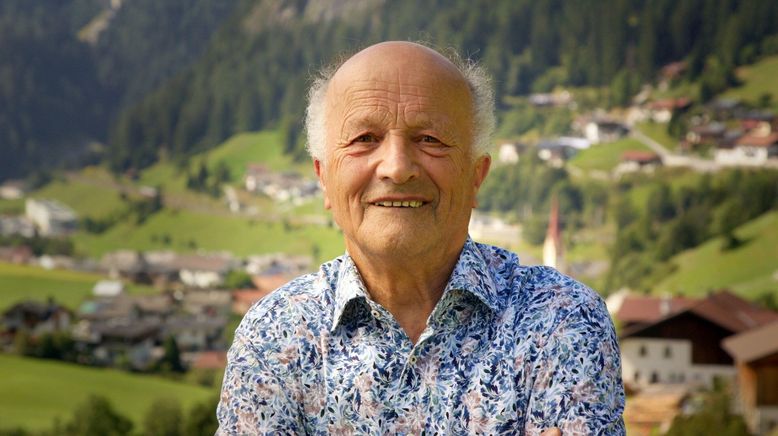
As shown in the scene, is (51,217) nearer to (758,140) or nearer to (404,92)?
(758,140)

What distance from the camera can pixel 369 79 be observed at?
186 centimetres

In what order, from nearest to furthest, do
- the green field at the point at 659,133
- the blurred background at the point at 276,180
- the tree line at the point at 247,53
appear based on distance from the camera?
the blurred background at the point at 276,180
the green field at the point at 659,133
the tree line at the point at 247,53

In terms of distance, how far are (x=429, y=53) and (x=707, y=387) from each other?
35885 millimetres

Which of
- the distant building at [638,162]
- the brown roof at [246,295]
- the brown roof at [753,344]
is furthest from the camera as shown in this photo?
the brown roof at [246,295]

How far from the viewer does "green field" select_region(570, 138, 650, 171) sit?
1750 inches

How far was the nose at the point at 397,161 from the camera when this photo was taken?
71.4 inches

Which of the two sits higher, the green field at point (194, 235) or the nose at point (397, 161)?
the green field at point (194, 235)

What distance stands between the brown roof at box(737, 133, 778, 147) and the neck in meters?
43.3

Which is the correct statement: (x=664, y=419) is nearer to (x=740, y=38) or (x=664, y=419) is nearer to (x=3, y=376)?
(x=740, y=38)

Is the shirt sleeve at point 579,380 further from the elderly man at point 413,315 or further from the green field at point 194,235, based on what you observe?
the green field at point 194,235

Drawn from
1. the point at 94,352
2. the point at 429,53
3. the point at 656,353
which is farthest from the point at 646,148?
the point at 429,53

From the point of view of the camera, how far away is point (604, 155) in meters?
45.1

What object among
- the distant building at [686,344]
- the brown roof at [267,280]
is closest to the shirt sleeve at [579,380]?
the distant building at [686,344]

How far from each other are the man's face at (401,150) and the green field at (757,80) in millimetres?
43871
